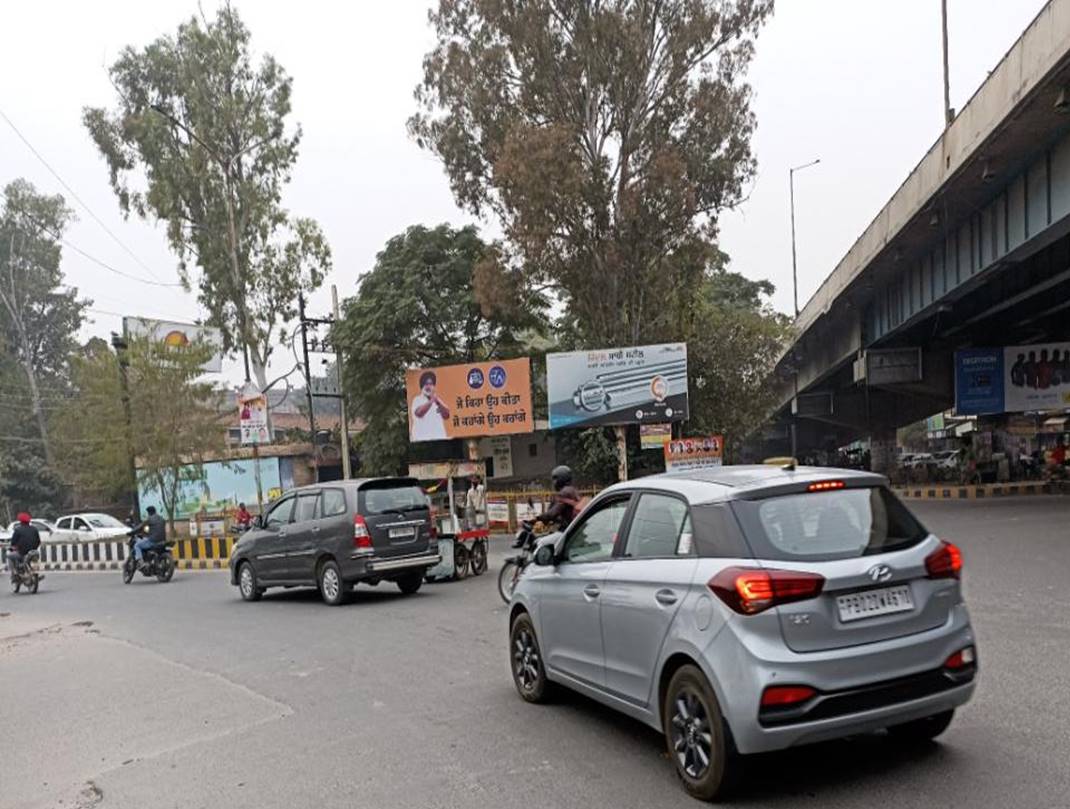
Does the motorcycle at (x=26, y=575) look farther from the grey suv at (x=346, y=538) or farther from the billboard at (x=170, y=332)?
the billboard at (x=170, y=332)

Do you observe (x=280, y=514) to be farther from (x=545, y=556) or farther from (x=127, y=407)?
(x=127, y=407)

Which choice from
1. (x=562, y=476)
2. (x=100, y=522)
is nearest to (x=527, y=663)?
(x=562, y=476)

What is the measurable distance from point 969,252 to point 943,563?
17424 mm

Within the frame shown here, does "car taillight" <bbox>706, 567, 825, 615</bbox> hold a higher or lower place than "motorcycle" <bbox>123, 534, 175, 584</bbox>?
higher

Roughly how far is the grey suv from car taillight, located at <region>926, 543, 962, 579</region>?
369 inches

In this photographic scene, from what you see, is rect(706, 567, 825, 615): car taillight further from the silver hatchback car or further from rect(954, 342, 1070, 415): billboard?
rect(954, 342, 1070, 415): billboard

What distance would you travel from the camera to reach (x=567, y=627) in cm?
602

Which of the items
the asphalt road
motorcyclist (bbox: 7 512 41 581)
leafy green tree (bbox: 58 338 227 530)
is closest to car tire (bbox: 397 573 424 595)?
the asphalt road

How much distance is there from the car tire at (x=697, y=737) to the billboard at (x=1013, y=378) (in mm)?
28811

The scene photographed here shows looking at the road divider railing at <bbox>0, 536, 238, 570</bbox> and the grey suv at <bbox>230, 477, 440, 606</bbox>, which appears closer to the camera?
the grey suv at <bbox>230, 477, 440, 606</bbox>

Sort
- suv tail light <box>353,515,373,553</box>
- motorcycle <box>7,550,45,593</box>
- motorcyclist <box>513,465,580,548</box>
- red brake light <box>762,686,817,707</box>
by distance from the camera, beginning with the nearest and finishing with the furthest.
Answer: red brake light <box>762,686,817,707</box>, motorcyclist <box>513,465,580,548</box>, suv tail light <box>353,515,373,553</box>, motorcycle <box>7,550,45,593</box>

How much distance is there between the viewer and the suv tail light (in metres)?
13.0

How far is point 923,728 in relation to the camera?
5141mm

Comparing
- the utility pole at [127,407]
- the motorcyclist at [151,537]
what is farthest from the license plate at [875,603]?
the utility pole at [127,407]
